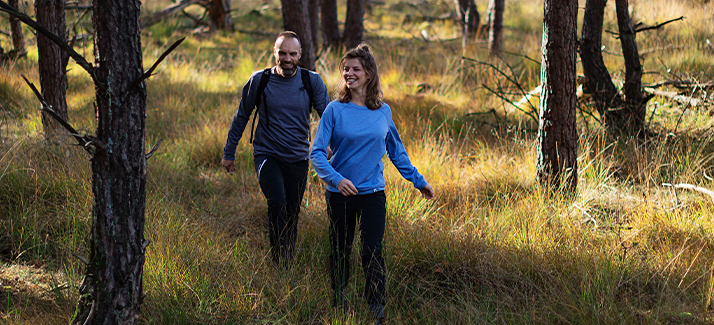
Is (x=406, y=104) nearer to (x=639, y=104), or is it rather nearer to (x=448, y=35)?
(x=639, y=104)

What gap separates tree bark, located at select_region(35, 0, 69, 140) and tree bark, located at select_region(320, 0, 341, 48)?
8.23 m

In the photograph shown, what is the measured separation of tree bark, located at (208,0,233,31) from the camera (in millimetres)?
18000

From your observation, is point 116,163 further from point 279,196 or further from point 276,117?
point 276,117

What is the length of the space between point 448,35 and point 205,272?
1623 cm

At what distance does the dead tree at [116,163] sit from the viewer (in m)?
2.15

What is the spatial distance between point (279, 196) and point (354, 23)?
9357 mm

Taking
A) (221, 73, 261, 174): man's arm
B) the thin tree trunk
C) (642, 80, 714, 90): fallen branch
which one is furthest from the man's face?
the thin tree trunk

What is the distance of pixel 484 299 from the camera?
10.5 ft

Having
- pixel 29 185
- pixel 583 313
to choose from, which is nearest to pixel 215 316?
pixel 583 313

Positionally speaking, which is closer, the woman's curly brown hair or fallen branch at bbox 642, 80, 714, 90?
the woman's curly brown hair

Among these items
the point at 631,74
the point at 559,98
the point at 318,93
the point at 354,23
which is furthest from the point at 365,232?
the point at 354,23

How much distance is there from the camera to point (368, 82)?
9.86ft

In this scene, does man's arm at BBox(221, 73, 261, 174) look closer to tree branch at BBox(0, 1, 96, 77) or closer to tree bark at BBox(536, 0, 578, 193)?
tree branch at BBox(0, 1, 96, 77)

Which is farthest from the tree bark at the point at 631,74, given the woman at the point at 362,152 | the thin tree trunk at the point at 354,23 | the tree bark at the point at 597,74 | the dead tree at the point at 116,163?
the thin tree trunk at the point at 354,23
